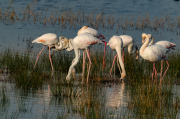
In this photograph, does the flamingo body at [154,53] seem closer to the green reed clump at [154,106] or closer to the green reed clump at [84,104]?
the green reed clump at [84,104]

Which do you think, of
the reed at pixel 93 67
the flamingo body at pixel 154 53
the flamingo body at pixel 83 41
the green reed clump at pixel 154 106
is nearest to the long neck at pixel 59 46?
the reed at pixel 93 67

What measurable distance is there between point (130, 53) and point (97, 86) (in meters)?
3.05

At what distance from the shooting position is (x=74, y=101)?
686 centimetres

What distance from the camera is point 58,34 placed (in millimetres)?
19219

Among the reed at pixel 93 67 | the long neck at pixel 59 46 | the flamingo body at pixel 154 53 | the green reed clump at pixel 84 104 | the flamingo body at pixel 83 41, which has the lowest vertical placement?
the reed at pixel 93 67

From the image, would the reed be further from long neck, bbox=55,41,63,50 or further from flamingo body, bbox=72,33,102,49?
flamingo body, bbox=72,33,102,49

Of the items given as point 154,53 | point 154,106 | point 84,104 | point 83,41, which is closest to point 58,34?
point 83,41

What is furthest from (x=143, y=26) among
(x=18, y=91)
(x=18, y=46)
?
(x=18, y=91)

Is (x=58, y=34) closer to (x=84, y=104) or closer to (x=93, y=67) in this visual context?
(x=93, y=67)

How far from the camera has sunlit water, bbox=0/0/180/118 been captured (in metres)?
6.08

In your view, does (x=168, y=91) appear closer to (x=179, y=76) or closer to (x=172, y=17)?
(x=179, y=76)

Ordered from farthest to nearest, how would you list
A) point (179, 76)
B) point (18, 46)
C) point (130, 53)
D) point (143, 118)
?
point (18, 46) → point (130, 53) → point (179, 76) → point (143, 118)

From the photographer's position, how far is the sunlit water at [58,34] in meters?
6.08

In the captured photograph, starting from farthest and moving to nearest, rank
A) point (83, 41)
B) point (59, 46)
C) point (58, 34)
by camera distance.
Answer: point (58, 34) → point (59, 46) → point (83, 41)
